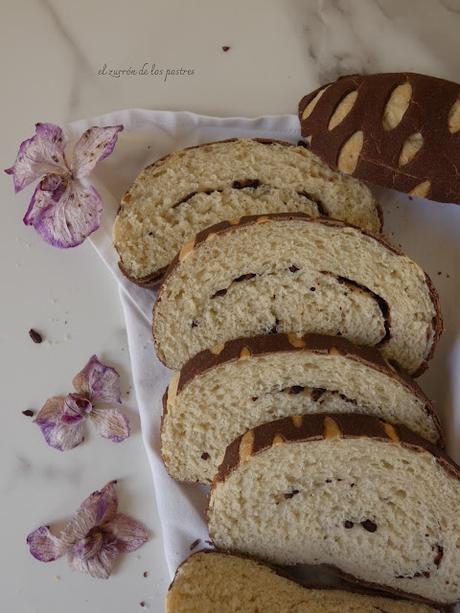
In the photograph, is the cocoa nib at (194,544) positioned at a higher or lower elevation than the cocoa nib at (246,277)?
lower

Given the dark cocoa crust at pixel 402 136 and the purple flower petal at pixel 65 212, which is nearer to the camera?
the dark cocoa crust at pixel 402 136

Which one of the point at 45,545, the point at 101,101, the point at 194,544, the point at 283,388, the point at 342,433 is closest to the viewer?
the point at 342,433

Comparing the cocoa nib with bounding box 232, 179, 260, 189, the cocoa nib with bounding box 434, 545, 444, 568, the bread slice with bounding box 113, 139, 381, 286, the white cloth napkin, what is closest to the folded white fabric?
the white cloth napkin

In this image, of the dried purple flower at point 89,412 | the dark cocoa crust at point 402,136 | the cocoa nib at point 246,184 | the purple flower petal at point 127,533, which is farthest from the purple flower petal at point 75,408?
the dark cocoa crust at point 402,136

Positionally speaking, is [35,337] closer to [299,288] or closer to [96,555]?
[96,555]

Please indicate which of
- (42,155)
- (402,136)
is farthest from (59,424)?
(402,136)

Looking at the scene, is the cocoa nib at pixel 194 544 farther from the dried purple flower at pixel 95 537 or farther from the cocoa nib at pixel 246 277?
the cocoa nib at pixel 246 277
